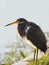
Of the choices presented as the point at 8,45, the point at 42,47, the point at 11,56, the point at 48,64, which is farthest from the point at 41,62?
the point at 8,45

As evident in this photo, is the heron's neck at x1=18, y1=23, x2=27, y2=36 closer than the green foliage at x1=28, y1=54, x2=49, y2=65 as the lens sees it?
Yes

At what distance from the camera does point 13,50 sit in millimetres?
9922

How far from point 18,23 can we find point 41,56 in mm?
1054

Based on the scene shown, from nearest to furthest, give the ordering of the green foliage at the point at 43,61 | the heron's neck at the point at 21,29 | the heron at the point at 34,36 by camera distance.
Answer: the heron at the point at 34,36
the heron's neck at the point at 21,29
the green foliage at the point at 43,61

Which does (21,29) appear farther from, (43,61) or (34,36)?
(43,61)

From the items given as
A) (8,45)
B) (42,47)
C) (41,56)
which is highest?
(42,47)

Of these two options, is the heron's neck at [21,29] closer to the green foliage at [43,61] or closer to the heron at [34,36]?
the heron at [34,36]

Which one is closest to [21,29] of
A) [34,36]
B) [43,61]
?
[34,36]

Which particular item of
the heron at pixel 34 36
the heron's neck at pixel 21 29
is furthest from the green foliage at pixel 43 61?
the heron's neck at pixel 21 29

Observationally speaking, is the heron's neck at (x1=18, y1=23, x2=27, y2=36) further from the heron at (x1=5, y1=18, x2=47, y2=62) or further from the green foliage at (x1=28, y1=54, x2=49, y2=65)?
the green foliage at (x1=28, y1=54, x2=49, y2=65)

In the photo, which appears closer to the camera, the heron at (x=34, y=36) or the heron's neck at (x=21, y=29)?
the heron at (x=34, y=36)

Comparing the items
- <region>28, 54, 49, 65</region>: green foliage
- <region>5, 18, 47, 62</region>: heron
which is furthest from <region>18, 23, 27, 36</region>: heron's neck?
<region>28, 54, 49, 65</region>: green foliage

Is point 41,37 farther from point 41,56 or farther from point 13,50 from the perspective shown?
point 13,50

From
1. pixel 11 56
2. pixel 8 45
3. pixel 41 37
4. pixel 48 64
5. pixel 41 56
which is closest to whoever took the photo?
pixel 41 37
